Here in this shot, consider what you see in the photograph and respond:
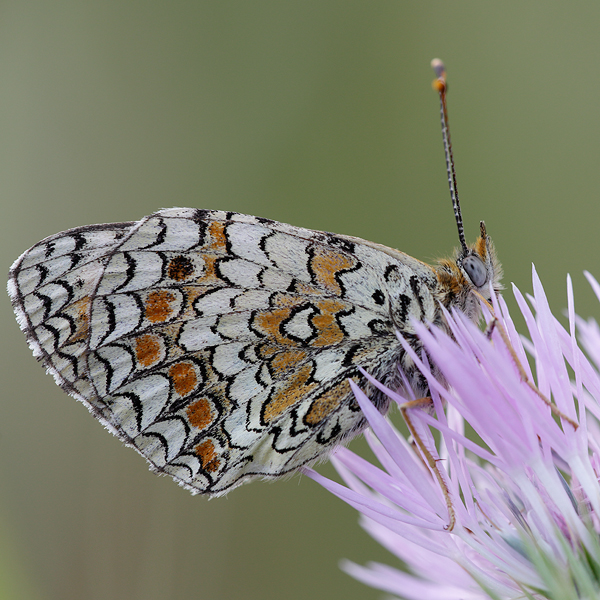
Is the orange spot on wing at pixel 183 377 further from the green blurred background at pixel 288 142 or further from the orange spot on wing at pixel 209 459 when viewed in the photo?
the green blurred background at pixel 288 142

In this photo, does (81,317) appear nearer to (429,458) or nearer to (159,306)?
(159,306)

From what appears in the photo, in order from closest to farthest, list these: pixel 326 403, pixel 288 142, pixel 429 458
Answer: pixel 429 458 → pixel 326 403 → pixel 288 142

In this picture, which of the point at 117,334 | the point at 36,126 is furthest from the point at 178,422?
the point at 36,126

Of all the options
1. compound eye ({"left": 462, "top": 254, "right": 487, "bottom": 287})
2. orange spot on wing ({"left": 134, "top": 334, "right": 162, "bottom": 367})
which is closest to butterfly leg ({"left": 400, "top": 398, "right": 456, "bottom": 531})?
compound eye ({"left": 462, "top": 254, "right": 487, "bottom": 287})

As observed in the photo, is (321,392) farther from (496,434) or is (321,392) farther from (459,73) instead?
(459,73)

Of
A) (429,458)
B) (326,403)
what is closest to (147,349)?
(326,403)

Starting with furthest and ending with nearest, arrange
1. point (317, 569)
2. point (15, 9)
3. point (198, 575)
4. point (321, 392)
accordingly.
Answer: point (15, 9) → point (317, 569) → point (198, 575) → point (321, 392)

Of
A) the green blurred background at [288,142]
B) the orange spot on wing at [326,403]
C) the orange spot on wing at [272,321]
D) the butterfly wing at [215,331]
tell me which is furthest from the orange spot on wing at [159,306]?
the green blurred background at [288,142]
